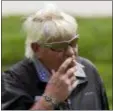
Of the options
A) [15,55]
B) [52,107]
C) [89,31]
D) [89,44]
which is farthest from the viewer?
[89,31]

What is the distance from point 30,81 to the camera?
64.0 inches

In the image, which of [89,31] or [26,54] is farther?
[89,31]

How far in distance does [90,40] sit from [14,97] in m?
4.81

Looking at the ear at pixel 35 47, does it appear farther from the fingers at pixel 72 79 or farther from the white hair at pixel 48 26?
the fingers at pixel 72 79

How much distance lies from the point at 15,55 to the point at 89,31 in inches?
68.4

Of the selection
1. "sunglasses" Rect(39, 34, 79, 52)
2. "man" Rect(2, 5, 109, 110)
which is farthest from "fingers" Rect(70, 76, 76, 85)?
"sunglasses" Rect(39, 34, 79, 52)

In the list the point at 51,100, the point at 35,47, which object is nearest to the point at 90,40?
the point at 35,47

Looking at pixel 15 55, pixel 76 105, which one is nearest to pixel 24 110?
pixel 76 105

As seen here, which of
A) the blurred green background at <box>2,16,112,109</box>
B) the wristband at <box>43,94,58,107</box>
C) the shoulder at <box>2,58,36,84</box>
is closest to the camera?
the wristband at <box>43,94,58,107</box>

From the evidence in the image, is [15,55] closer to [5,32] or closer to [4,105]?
[5,32]

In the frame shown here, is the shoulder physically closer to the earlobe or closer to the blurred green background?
the earlobe

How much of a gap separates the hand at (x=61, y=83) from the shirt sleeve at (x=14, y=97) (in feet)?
0.31

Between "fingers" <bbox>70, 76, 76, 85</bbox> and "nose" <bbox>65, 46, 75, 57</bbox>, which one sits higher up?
"nose" <bbox>65, 46, 75, 57</bbox>

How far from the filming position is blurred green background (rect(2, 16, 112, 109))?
5.46 meters
